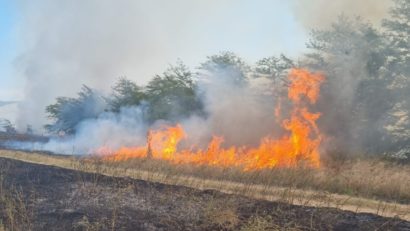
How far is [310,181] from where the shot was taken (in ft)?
60.4

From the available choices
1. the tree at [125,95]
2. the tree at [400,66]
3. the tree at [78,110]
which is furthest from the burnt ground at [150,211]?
the tree at [78,110]

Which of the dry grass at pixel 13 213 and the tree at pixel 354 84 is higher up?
the tree at pixel 354 84

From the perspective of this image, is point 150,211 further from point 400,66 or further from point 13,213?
point 400,66

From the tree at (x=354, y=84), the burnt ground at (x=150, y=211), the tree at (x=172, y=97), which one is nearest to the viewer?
the burnt ground at (x=150, y=211)

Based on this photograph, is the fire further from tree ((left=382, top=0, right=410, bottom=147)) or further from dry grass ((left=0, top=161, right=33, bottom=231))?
dry grass ((left=0, top=161, right=33, bottom=231))

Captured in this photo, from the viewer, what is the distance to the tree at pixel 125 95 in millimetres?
40594

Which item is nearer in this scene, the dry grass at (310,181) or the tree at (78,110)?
the dry grass at (310,181)

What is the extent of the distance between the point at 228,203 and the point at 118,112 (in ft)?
99.1

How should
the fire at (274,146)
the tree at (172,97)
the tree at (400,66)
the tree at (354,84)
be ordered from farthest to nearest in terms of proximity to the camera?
the tree at (172,97) < the tree at (354,84) < the tree at (400,66) < the fire at (274,146)

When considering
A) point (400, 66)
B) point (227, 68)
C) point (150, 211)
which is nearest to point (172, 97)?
point (227, 68)

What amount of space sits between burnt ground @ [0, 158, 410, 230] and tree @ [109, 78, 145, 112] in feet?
85.0

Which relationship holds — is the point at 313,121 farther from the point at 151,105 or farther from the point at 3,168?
the point at 3,168

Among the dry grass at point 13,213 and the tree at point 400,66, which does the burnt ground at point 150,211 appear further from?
the tree at point 400,66

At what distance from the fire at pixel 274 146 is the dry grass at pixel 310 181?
1.86 m
